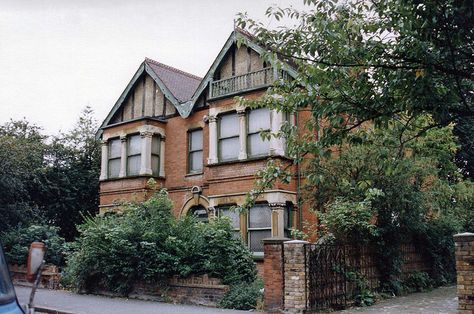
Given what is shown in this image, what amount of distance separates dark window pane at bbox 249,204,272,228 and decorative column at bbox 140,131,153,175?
18.9ft

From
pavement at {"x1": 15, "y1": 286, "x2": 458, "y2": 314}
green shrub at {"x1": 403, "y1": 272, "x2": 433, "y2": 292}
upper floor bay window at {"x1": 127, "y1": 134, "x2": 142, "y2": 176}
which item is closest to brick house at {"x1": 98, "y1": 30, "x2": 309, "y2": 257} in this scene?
upper floor bay window at {"x1": 127, "y1": 134, "x2": 142, "y2": 176}

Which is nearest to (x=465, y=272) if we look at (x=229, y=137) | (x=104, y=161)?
(x=229, y=137)

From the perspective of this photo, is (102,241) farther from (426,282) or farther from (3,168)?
(426,282)

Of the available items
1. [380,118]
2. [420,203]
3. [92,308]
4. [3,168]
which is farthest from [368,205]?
[3,168]

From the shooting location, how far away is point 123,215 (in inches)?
655

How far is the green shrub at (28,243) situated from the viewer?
19.9m

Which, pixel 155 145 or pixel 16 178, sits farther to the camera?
pixel 155 145

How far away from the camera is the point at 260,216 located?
19.0 metres

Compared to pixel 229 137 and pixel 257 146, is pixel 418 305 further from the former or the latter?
pixel 229 137

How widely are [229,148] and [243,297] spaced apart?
8.60 meters

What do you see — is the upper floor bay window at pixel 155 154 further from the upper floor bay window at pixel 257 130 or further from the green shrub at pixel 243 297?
the green shrub at pixel 243 297

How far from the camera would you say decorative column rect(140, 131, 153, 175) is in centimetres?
2264

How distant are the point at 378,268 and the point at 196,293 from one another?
513cm

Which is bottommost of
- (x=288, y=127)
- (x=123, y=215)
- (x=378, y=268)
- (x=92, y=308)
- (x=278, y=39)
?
(x=92, y=308)
